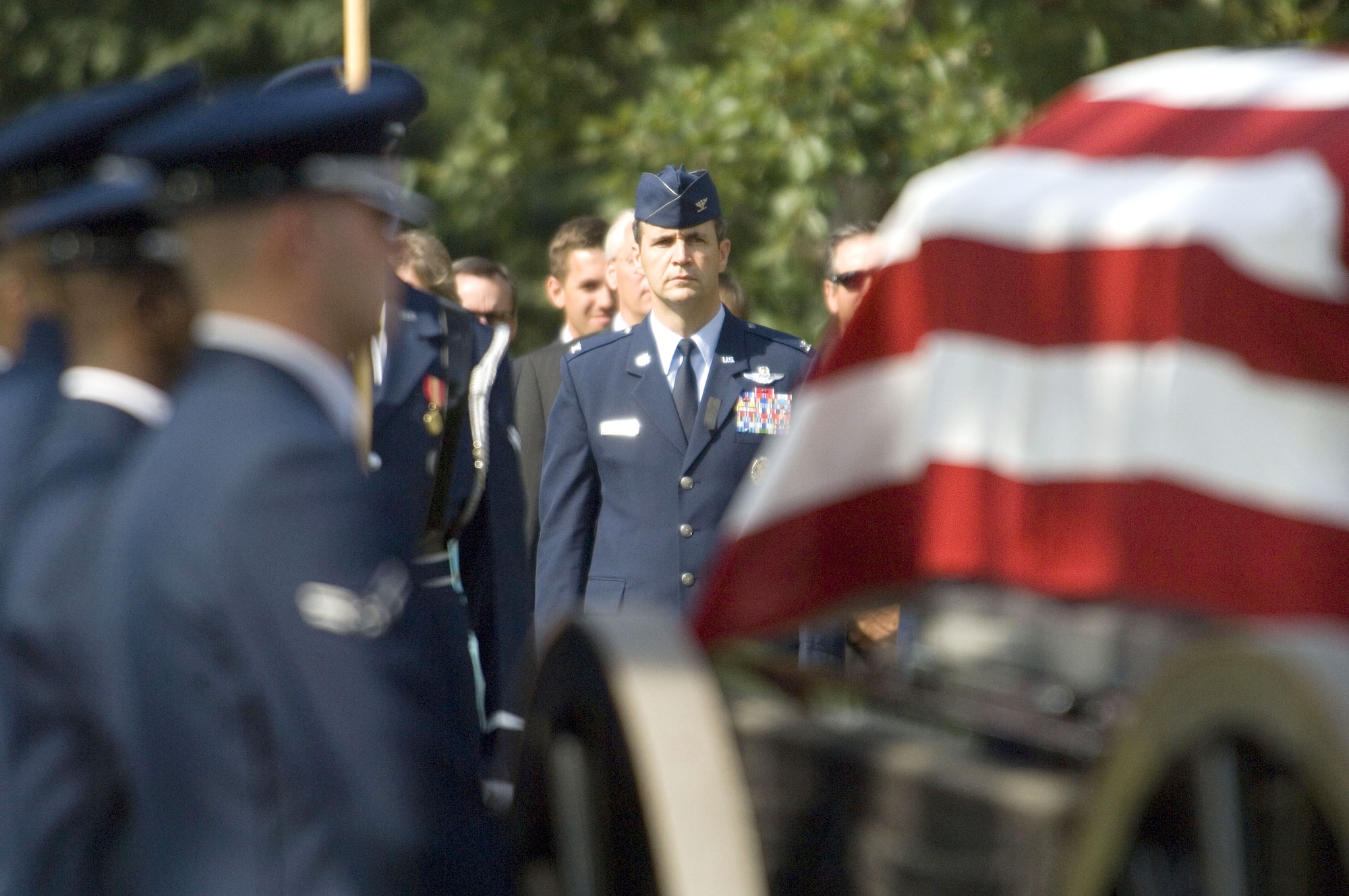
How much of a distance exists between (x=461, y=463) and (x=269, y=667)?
2256 mm

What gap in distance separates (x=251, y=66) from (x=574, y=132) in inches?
373

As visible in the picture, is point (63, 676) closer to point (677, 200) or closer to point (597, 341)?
point (597, 341)

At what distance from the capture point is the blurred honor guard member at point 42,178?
2539 mm

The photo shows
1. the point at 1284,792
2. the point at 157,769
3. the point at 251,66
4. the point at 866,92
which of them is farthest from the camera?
the point at 251,66

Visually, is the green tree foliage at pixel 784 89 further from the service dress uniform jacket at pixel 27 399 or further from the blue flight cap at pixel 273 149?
the blue flight cap at pixel 273 149

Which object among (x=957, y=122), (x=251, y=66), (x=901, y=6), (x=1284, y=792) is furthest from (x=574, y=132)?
(x=1284, y=792)

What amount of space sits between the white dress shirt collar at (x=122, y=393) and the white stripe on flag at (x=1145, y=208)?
3.00ft

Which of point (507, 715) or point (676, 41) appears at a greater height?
point (676, 41)

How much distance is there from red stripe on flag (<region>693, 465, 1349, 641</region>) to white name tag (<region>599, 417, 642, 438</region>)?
2792mm

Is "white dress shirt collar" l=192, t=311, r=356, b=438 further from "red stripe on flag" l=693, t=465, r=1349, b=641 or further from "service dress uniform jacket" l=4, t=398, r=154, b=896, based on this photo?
"red stripe on flag" l=693, t=465, r=1349, b=641

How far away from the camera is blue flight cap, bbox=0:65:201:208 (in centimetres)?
255

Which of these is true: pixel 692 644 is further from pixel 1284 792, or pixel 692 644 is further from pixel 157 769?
pixel 1284 792

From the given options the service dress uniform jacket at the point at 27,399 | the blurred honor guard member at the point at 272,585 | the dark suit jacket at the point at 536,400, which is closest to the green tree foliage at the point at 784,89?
the dark suit jacket at the point at 536,400

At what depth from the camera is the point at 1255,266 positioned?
212 cm
